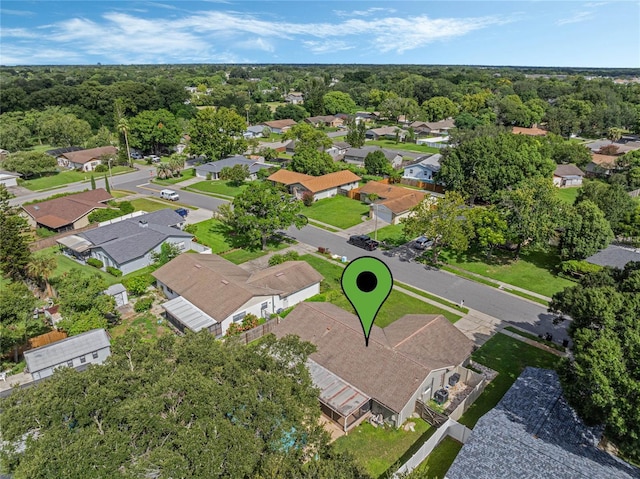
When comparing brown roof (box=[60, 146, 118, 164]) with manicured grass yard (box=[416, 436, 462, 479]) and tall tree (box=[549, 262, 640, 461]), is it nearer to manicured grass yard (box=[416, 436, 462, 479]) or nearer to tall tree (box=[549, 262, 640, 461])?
manicured grass yard (box=[416, 436, 462, 479])

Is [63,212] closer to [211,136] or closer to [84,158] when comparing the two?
[211,136]

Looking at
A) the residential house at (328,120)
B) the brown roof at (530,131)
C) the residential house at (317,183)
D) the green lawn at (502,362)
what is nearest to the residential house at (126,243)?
the residential house at (317,183)

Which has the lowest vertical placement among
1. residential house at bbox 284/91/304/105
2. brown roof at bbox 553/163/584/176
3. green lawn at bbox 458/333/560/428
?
green lawn at bbox 458/333/560/428

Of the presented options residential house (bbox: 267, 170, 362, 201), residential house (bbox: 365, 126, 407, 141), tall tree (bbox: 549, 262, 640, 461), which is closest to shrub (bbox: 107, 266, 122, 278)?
residential house (bbox: 267, 170, 362, 201)

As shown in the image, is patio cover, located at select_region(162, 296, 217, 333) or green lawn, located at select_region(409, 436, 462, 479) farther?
patio cover, located at select_region(162, 296, 217, 333)

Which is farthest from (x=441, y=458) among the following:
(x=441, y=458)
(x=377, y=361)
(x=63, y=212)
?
(x=63, y=212)

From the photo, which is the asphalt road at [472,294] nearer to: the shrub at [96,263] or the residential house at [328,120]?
the shrub at [96,263]
